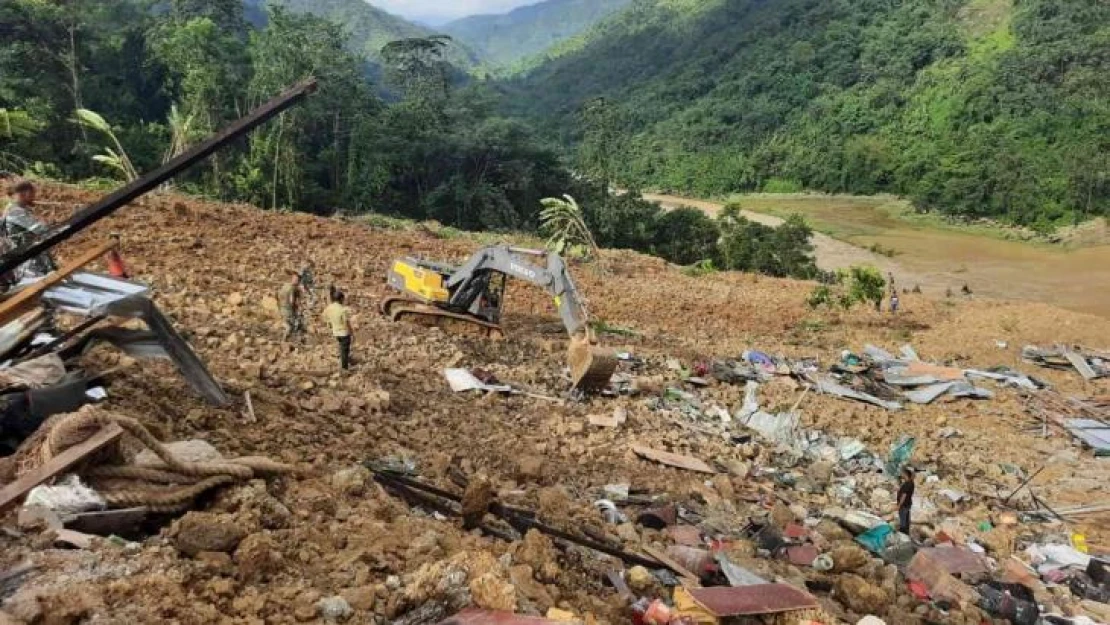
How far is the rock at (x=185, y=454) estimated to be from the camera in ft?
12.8

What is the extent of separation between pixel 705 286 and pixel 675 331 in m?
5.30

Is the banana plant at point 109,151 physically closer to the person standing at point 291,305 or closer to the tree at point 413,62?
the person standing at point 291,305

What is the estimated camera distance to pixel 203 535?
133 inches

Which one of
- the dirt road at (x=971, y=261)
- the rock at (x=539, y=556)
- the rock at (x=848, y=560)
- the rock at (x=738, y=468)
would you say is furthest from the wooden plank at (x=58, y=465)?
the dirt road at (x=971, y=261)

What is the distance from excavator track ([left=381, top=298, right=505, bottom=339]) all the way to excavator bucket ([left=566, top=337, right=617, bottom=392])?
244 centimetres

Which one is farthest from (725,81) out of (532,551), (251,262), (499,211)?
(532,551)

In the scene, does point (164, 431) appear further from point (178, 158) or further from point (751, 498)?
point (751, 498)

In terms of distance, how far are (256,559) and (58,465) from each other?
3.43 feet

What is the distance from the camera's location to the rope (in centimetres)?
360

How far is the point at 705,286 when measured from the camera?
797 inches

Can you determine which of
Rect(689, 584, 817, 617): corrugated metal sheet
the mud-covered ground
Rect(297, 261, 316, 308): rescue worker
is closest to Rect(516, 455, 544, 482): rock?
the mud-covered ground

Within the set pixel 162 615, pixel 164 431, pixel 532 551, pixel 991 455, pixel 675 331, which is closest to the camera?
pixel 162 615

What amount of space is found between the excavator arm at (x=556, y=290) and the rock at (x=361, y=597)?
5745mm

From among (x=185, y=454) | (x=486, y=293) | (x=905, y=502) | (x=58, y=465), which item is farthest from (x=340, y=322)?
(x=905, y=502)
